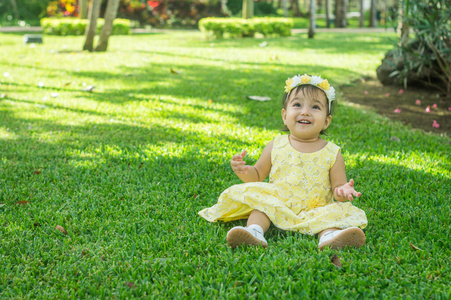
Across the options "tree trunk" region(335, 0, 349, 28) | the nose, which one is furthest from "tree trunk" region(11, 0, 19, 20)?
the nose

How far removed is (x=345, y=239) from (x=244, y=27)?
624 inches

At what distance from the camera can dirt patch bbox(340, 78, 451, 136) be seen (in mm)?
4922

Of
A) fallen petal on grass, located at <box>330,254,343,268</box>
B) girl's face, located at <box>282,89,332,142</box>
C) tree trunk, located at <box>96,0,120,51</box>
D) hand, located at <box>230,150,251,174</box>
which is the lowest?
fallen petal on grass, located at <box>330,254,343,268</box>

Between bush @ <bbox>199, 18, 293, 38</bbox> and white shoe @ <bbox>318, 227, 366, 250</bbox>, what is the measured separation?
15652mm

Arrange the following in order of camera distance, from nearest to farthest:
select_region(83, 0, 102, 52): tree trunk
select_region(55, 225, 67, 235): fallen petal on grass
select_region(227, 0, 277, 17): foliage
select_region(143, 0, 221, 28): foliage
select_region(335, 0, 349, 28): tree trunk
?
select_region(55, 225, 67, 235): fallen petal on grass → select_region(83, 0, 102, 52): tree trunk → select_region(335, 0, 349, 28): tree trunk → select_region(143, 0, 221, 28): foliage → select_region(227, 0, 277, 17): foliage

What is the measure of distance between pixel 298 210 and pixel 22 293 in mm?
1486

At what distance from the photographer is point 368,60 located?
10000mm

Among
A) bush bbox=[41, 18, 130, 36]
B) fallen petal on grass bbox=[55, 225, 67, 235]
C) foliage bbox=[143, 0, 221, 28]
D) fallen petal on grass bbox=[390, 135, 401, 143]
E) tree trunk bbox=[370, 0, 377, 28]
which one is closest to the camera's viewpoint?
fallen petal on grass bbox=[55, 225, 67, 235]

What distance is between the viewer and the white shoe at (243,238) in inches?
87.7

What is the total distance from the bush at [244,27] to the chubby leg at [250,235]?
15.5m

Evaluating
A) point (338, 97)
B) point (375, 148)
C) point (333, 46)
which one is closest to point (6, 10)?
point (333, 46)

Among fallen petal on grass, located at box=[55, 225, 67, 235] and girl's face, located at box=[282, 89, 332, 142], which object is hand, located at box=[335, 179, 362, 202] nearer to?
girl's face, located at box=[282, 89, 332, 142]

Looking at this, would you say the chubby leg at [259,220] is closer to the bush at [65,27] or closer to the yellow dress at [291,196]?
the yellow dress at [291,196]

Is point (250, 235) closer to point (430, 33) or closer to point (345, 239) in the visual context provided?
point (345, 239)
